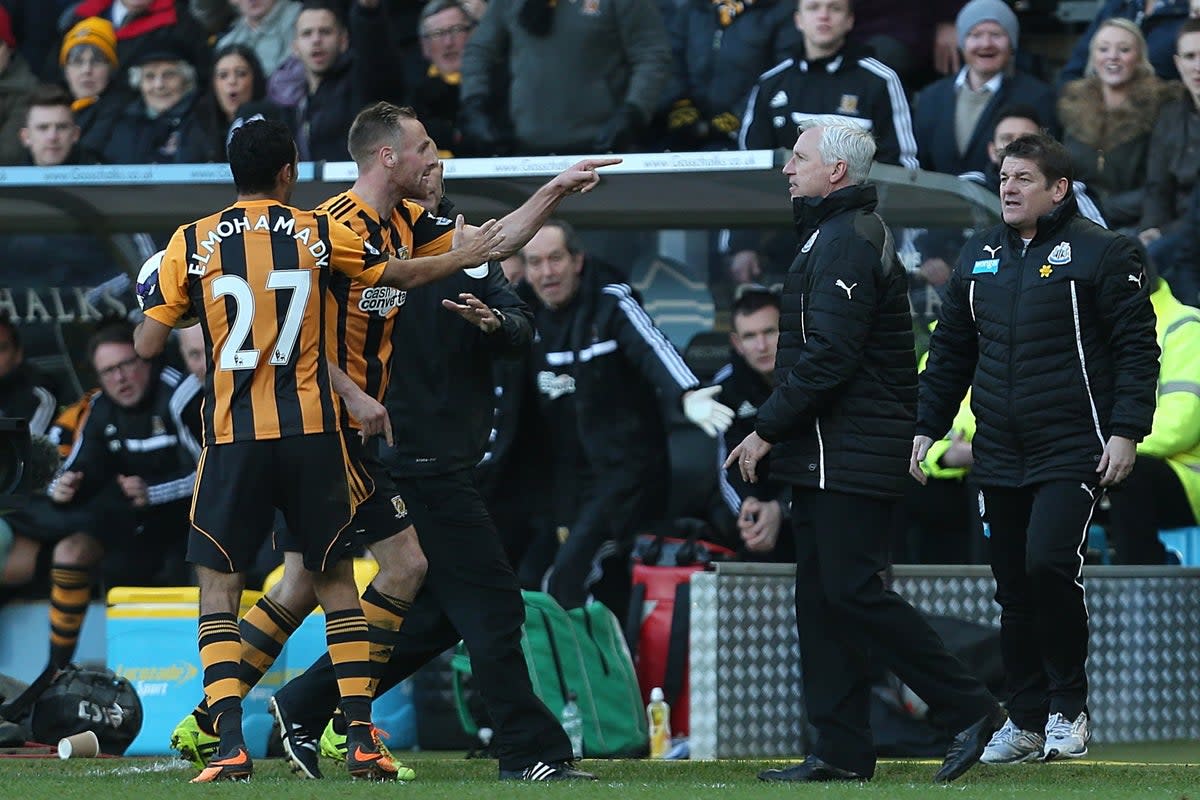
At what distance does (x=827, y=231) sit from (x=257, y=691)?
3.23 m

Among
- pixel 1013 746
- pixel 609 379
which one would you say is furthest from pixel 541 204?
pixel 609 379

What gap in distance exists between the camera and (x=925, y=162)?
1005 centimetres

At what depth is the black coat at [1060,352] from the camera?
20.6ft

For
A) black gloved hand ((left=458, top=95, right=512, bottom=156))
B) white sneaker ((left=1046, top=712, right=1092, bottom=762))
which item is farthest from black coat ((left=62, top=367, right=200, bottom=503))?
white sneaker ((left=1046, top=712, right=1092, bottom=762))

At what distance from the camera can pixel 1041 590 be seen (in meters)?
6.34

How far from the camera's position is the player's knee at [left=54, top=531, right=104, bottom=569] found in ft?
32.0

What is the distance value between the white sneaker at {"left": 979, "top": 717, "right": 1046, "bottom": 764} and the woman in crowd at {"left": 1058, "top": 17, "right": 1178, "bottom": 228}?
3.70m

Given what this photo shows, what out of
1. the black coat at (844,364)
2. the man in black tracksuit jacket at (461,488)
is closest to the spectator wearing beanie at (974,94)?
the black coat at (844,364)

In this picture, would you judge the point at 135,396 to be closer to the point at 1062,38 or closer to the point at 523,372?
the point at 523,372

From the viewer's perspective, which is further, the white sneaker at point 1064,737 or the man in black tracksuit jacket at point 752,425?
the man in black tracksuit jacket at point 752,425

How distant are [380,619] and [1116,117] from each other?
499cm

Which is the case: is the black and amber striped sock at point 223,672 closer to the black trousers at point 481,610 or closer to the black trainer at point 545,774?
the black trousers at point 481,610

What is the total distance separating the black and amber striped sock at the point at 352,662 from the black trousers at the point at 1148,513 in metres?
3.35

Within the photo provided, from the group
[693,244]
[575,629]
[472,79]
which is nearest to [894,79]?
[693,244]
